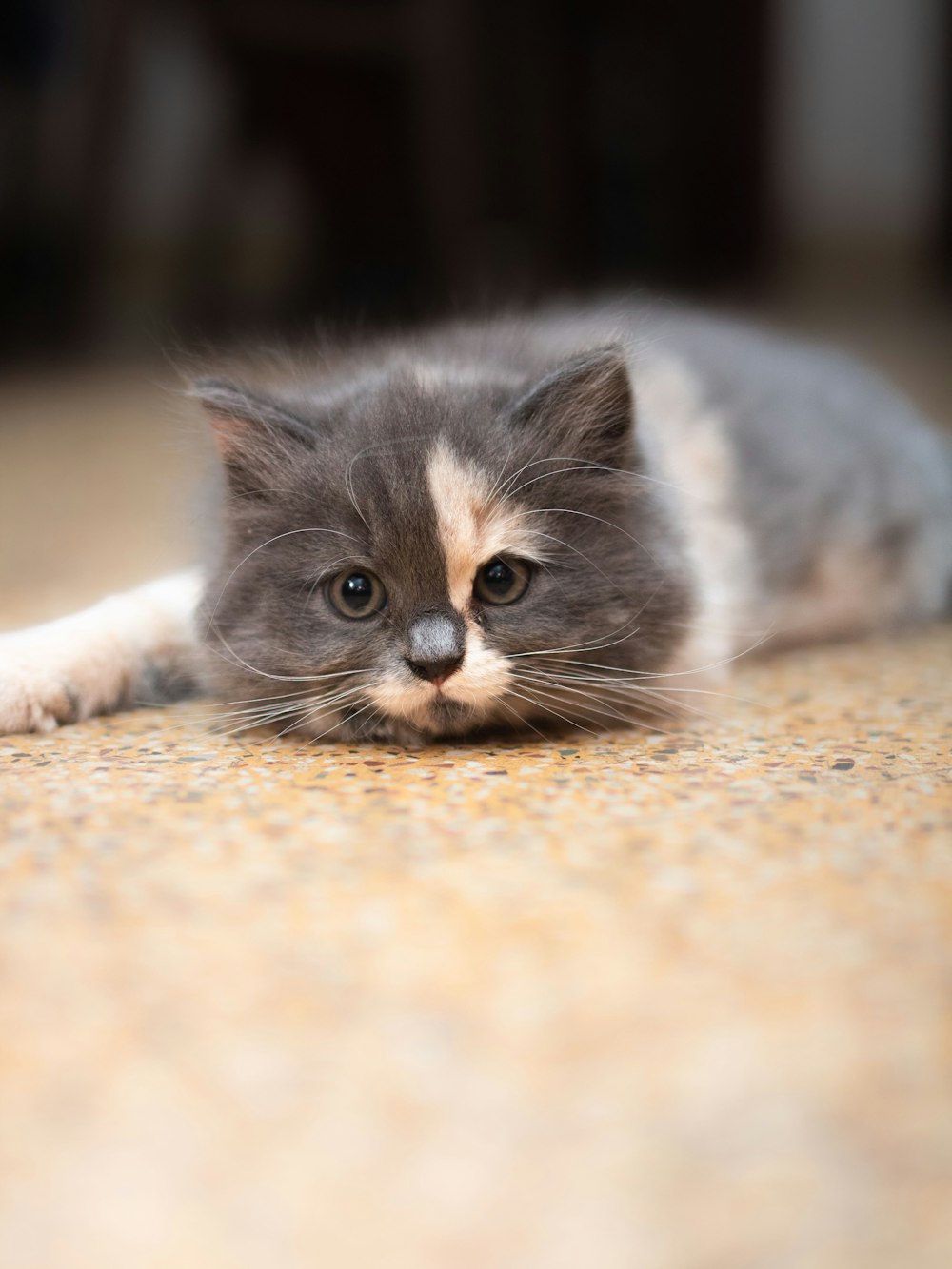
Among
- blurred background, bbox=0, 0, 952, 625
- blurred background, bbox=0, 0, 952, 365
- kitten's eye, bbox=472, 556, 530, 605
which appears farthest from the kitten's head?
blurred background, bbox=0, 0, 952, 365

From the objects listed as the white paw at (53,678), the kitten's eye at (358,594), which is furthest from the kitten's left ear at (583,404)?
the white paw at (53,678)

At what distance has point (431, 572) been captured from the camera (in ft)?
4.91

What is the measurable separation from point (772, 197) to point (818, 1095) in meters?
8.57

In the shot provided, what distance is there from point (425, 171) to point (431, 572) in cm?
594

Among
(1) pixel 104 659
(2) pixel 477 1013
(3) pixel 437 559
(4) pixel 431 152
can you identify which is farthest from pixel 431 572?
(4) pixel 431 152

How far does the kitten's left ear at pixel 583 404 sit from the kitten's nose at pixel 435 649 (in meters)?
0.30

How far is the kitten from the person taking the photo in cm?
150

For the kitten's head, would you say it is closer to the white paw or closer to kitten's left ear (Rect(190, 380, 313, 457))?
kitten's left ear (Rect(190, 380, 313, 457))

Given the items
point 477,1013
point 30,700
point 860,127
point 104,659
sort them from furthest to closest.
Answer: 1. point 860,127
2. point 104,659
3. point 30,700
4. point 477,1013

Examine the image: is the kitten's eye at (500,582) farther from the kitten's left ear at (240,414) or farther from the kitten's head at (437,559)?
the kitten's left ear at (240,414)

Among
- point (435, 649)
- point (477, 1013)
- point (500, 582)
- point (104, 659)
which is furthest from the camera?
point (104, 659)

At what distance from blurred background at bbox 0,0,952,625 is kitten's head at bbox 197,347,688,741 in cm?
285

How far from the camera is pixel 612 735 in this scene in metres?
1.64

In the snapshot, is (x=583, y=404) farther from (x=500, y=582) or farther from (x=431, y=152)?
(x=431, y=152)
